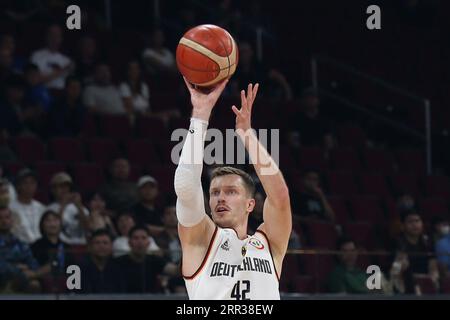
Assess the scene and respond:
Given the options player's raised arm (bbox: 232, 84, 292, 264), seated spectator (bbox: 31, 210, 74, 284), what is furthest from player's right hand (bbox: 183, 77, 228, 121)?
seated spectator (bbox: 31, 210, 74, 284)

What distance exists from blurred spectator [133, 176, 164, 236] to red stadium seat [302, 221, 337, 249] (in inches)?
60.9

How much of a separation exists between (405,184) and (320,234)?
2162mm

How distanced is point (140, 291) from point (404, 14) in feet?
26.1

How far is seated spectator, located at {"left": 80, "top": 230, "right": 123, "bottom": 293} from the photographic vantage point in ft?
28.1

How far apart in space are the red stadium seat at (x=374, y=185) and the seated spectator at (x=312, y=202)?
92cm

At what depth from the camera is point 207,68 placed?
5.61 metres

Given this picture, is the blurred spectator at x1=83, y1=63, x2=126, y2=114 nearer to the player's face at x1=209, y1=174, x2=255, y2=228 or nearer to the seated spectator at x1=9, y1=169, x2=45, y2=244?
the seated spectator at x1=9, y1=169, x2=45, y2=244

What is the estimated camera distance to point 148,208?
10016 mm

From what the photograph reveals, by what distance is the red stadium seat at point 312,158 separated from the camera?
1218cm

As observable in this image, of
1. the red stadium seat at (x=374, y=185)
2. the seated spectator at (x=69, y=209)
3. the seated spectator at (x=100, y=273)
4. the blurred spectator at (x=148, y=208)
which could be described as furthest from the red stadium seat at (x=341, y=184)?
the seated spectator at (x=100, y=273)

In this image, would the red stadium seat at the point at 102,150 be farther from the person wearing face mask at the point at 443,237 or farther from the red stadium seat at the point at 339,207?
the person wearing face mask at the point at 443,237

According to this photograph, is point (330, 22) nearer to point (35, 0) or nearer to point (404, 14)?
point (404, 14)

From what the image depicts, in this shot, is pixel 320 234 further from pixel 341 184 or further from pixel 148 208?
pixel 148 208
